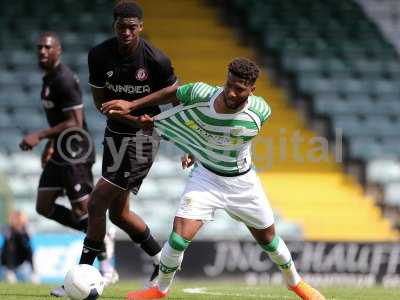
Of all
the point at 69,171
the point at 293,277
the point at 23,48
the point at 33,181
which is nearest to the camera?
the point at 293,277

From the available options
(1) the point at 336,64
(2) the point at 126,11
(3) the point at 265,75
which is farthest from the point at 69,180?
(1) the point at 336,64

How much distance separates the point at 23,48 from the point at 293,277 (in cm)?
1119

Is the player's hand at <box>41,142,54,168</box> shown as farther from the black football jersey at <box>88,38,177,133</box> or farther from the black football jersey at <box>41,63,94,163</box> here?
the black football jersey at <box>88,38,177,133</box>

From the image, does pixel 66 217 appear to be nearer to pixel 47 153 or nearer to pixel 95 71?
pixel 47 153

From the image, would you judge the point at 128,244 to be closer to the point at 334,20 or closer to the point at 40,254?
the point at 40,254

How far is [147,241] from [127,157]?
937 millimetres

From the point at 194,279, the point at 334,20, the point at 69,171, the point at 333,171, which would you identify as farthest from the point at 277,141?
the point at 69,171

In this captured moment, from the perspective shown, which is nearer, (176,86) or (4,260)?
(176,86)

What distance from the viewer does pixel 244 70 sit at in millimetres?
6758

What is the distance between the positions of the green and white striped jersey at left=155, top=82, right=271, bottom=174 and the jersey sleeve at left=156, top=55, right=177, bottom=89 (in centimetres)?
44

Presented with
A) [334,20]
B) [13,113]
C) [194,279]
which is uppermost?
[334,20]

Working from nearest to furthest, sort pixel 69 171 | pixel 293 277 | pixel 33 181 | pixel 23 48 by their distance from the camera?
pixel 293 277 < pixel 69 171 < pixel 33 181 < pixel 23 48

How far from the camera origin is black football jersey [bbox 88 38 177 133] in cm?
770

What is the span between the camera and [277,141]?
1761 centimetres
